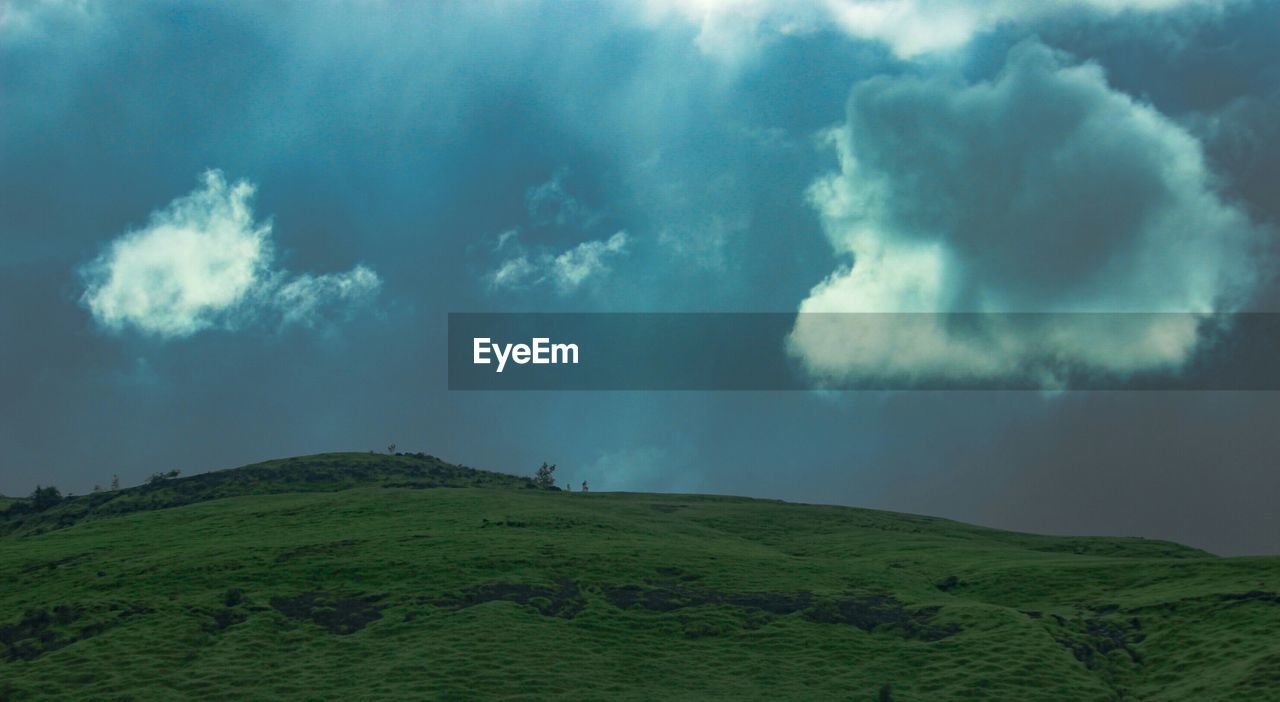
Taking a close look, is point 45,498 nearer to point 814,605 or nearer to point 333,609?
point 333,609

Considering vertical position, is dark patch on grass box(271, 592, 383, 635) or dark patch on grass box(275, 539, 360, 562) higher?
dark patch on grass box(275, 539, 360, 562)

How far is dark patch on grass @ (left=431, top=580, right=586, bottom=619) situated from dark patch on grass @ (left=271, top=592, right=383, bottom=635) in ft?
14.1

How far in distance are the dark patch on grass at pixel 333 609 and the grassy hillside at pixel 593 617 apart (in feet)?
0.63

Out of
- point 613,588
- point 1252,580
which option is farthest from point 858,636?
point 1252,580

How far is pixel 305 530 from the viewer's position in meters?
82.8

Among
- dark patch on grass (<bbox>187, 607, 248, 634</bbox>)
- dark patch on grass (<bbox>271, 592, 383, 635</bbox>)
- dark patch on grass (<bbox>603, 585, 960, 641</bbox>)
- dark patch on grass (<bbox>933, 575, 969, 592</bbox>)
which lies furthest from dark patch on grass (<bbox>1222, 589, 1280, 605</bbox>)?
dark patch on grass (<bbox>187, 607, 248, 634</bbox>)

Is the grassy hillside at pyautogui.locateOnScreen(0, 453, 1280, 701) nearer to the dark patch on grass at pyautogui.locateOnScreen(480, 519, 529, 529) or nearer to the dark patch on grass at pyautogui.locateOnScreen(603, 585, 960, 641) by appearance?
the dark patch on grass at pyautogui.locateOnScreen(603, 585, 960, 641)

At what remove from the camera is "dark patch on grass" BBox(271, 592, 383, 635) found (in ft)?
180

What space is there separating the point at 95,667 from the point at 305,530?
34.8 metres

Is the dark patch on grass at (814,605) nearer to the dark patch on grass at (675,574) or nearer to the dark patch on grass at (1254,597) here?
the dark patch on grass at (675,574)

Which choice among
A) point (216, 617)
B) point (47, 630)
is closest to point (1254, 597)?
point (216, 617)

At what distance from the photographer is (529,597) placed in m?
59.0

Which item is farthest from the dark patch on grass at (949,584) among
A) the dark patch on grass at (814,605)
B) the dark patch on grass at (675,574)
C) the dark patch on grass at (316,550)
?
the dark patch on grass at (316,550)

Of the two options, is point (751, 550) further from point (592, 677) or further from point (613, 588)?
point (592, 677)
